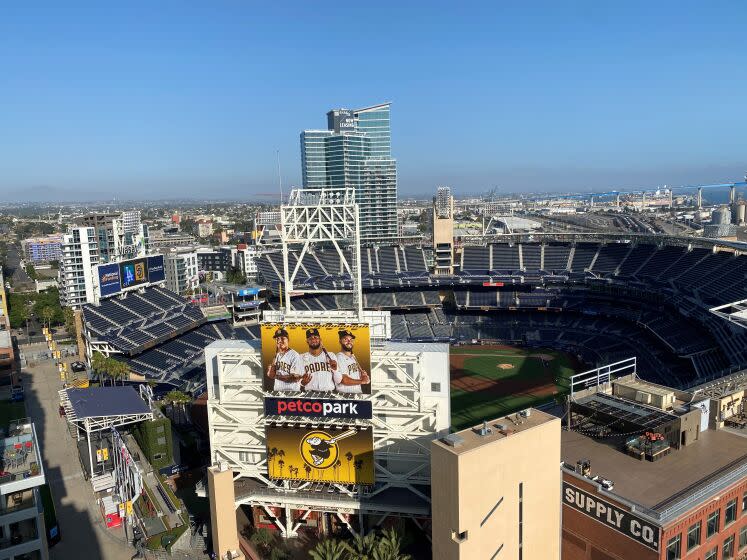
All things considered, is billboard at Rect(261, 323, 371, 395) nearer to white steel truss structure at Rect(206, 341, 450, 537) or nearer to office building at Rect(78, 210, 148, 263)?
white steel truss structure at Rect(206, 341, 450, 537)

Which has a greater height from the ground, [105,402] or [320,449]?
[320,449]

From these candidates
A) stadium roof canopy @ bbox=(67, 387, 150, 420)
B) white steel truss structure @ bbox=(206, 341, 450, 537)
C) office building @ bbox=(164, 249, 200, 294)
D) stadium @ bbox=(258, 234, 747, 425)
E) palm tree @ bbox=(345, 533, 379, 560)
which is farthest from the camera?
office building @ bbox=(164, 249, 200, 294)

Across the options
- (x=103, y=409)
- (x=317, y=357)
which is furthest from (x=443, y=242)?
(x=317, y=357)

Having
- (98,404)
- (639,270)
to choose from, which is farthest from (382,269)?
(98,404)

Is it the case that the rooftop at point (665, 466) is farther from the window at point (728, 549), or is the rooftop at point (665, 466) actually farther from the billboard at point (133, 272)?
the billboard at point (133, 272)

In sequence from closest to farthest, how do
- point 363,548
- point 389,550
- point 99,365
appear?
1. point 389,550
2. point 363,548
3. point 99,365

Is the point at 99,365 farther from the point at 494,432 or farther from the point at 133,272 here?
the point at 494,432

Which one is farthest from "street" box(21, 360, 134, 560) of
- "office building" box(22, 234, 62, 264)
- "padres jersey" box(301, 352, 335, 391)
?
"office building" box(22, 234, 62, 264)
